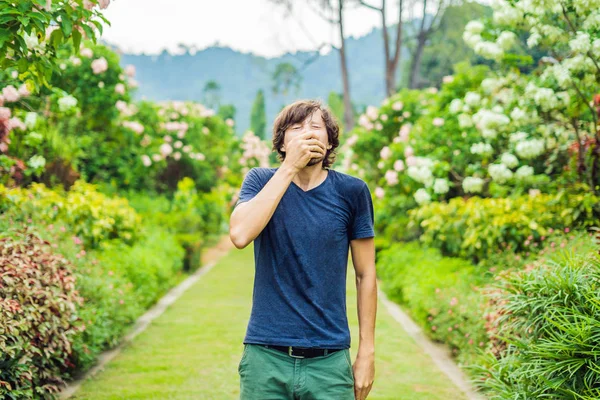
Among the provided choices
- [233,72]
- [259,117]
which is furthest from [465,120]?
[233,72]

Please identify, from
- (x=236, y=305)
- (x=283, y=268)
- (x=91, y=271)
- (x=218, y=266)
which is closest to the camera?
(x=283, y=268)

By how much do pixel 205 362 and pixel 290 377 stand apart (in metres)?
4.21

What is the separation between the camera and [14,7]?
3.49 metres

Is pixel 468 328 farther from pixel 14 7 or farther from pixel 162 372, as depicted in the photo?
pixel 14 7

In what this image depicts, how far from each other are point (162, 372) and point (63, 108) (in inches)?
151

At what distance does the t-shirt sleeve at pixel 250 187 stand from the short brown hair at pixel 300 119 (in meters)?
0.17

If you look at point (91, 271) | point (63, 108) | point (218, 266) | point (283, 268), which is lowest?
point (218, 266)

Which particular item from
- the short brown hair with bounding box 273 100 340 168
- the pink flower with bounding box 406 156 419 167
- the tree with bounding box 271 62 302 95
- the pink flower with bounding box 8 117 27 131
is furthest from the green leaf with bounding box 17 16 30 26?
the tree with bounding box 271 62 302 95

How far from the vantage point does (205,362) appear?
6234 mm

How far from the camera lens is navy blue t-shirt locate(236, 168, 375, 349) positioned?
7.36ft

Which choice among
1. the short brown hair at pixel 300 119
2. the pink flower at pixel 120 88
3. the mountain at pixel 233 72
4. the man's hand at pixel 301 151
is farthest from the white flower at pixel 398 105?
the mountain at pixel 233 72

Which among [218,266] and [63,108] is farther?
[218,266]

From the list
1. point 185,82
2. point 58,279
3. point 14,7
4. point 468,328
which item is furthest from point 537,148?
point 185,82

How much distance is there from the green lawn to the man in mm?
3106
